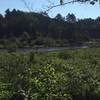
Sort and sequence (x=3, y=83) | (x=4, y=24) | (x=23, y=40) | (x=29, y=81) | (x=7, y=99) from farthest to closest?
(x=4, y=24)
(x=23, y=40)
(x=3, y=83)
(x=29, y=81)
(x=7, y=99)

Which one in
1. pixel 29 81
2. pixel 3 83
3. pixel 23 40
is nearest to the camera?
pixel 29 81

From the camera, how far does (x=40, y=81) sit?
9.93 metres

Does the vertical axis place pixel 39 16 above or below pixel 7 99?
above

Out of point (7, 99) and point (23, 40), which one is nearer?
point (7, 99)

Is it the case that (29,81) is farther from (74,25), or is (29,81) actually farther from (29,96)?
(74,25)

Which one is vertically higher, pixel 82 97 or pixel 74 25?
pixel 74 25

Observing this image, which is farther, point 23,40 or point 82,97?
point 23,40

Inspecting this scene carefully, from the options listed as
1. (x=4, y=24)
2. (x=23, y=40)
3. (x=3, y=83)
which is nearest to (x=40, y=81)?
(x=3, y=83)

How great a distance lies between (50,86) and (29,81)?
109 centimetres

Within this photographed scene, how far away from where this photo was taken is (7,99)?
990 cm

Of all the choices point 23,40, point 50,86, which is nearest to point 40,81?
point 50,86

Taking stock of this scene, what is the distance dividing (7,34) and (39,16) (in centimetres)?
6047

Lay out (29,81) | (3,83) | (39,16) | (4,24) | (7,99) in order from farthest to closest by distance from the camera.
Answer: (4,24), (3,83), (29,81), (7,99), (39,16)

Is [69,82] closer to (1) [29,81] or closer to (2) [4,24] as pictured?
(1) [29,81]
